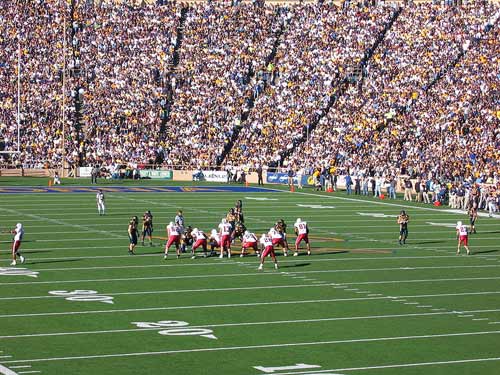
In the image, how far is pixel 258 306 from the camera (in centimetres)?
2356

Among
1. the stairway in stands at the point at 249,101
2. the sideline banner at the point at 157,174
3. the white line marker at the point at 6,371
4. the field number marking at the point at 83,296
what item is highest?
the stairway in stands at the point at 249,101

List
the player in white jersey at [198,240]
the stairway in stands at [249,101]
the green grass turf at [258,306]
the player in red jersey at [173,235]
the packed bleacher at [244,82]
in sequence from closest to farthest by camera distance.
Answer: the green grass turf at [258,306]
the player in red jersey at [173,235]
the player in white jersey at [198,240]
the packed bleacher at [244,82]
the stairway in stands at [249,101]

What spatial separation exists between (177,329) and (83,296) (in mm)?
4312

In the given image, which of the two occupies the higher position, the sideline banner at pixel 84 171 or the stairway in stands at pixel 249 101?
the stairway in stands at pixel 249 101

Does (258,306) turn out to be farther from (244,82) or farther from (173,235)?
(244,82)

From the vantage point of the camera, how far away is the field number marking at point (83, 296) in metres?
24.0

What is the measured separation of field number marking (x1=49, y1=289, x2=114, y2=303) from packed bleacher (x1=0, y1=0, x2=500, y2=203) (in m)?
33.7

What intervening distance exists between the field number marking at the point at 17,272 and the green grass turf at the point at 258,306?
38 cm

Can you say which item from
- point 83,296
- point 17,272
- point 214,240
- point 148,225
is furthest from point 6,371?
point 148,225

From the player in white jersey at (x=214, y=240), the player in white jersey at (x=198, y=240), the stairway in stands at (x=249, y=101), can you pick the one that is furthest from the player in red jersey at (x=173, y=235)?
the stairway in stands at (x=249, y=101)

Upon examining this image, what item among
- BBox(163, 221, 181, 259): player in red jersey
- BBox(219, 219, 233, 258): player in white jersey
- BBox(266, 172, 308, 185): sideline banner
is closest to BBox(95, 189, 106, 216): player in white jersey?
BBox(163, 221, 181, 259): player in red jersey

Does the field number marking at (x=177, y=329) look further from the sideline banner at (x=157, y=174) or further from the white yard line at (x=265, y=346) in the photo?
the sideline banner at (x=157, y=174)

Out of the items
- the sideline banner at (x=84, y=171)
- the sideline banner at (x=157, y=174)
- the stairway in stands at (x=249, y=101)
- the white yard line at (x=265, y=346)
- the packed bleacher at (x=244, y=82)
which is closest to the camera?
the white yard line at (x=265, y=346)

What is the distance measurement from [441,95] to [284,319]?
132 feet
